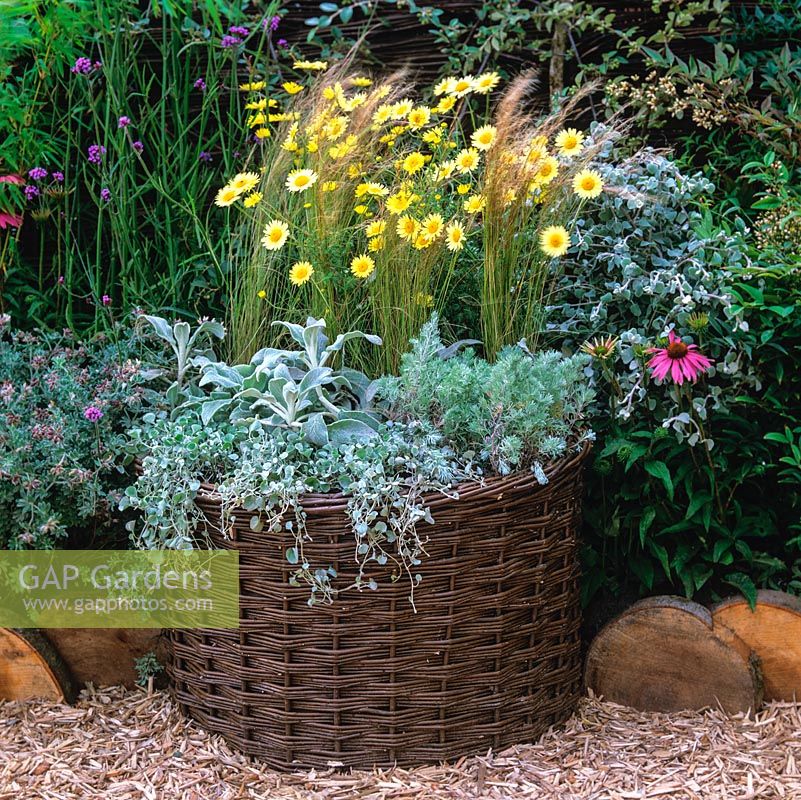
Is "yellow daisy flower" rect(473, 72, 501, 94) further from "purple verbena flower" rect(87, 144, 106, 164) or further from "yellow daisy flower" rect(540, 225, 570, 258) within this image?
"purple verbena flower" rect(87, 144, 106, 164)

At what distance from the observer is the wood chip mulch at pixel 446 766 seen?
2.03 metres

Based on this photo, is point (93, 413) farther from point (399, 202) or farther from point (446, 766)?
point (446, 766)

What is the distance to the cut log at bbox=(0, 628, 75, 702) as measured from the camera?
2.29 m

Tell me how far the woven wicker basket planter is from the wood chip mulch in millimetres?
57

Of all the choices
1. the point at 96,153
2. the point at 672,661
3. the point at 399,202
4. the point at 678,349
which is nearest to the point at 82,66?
the point at 96,153

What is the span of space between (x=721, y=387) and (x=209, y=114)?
1733 millimetres

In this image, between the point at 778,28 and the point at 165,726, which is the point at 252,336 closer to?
the point at 165,726

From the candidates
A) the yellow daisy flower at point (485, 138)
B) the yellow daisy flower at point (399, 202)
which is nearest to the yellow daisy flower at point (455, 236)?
the yellow daisy flower at point (399, 202)

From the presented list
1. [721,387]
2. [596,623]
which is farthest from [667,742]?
[721,387]

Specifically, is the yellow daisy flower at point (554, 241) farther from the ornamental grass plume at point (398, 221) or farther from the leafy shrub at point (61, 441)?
the leafy shrub at point (61, 441)

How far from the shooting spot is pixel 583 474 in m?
2.23

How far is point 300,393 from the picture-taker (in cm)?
202

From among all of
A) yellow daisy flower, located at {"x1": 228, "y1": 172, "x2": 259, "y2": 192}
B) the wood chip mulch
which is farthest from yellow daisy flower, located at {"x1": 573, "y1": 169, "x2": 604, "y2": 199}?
the wood chip mulch

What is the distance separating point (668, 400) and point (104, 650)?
1.52m
